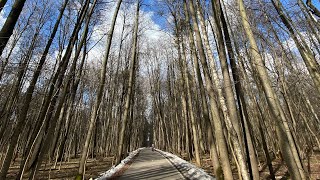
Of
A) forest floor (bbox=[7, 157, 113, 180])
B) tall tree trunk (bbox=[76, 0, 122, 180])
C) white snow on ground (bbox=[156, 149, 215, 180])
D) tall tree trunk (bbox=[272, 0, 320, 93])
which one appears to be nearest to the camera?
tall tree trunk (bbox=[272, 0, 320, 93])

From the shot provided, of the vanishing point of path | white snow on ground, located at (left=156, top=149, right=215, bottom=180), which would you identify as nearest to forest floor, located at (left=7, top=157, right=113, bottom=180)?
the vanishing point of path

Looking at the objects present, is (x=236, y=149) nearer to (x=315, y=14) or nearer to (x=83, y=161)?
(x=315, y=14)

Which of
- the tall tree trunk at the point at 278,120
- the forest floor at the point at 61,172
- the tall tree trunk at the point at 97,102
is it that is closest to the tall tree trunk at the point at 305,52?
the tall tree trunk at the point at 278,120

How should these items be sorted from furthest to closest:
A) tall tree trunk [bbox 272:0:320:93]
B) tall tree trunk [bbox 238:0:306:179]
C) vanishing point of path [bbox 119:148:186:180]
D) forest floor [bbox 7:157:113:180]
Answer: forest floor [bbox 7:157:113:180] < vanishing point of path [bbox 119:148:186:180] < tall tree trunk [bbox 272:0:320:93] < tall tree trunk [bbox 238:0:306:179]

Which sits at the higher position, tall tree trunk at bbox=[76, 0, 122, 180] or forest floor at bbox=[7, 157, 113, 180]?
tall tree trunk at bbox=[76, 0, 122, 180]

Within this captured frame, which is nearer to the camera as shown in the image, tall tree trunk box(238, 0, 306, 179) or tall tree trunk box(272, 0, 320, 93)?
tall tree trunk box(238, 0, 306, 179)

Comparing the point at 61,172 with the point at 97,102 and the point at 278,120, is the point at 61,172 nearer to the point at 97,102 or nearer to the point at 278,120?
the point at 97,102

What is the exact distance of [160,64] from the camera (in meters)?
27.7

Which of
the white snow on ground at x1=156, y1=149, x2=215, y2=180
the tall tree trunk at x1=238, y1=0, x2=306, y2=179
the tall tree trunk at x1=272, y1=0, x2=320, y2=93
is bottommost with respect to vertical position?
the white snow on ground at x1=156, y1=149, x2=215, y2=180

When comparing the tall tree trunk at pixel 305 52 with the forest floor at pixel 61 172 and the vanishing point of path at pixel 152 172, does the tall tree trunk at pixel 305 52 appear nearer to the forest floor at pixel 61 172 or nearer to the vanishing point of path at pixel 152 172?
the vanishing point of path at pixel 152 172

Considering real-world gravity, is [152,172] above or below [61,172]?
below

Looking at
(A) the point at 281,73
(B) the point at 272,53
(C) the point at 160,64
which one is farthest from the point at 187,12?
(C) the point at 160,64

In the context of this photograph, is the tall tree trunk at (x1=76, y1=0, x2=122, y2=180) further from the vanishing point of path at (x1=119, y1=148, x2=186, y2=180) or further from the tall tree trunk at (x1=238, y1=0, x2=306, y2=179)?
the tall tree trunk at (x1=238, y1=0, x2=306, y2=179)

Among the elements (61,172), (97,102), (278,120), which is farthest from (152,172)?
(278,120)
